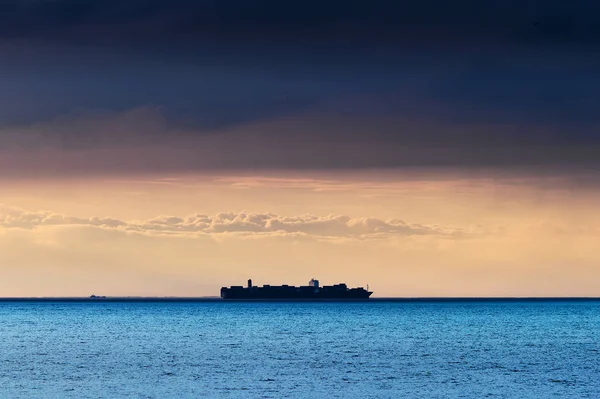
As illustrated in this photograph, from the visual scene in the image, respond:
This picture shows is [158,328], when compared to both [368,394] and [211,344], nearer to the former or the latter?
[211,344]

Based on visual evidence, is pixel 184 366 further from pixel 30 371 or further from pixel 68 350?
pixel 68 350

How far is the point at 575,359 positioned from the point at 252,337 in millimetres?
46092

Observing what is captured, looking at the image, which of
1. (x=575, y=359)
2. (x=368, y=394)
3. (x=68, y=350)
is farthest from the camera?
(x=68, y=350)

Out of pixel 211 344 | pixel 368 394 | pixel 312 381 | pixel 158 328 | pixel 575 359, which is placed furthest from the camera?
pixel 158 328

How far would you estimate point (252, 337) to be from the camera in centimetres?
13125

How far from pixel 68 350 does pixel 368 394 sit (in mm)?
47466

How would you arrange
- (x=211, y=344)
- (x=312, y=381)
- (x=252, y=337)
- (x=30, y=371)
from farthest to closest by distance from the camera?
(x=252, y=337) < (x=211, y=344) < (x=30, y=371) < (x=312, y=381)

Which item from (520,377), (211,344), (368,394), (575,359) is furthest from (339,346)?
(368,394)

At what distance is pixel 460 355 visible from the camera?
101062 millimetres

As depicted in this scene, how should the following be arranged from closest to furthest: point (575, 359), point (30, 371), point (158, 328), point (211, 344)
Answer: point (30, 371) → point (575, 359) → point (211, 344) → point (158, 328)

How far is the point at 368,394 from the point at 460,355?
107ft

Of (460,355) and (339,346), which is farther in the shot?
(339,346)

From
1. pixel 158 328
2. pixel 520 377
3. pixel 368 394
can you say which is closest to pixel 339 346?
pixel 520 377

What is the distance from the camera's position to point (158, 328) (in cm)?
15925
